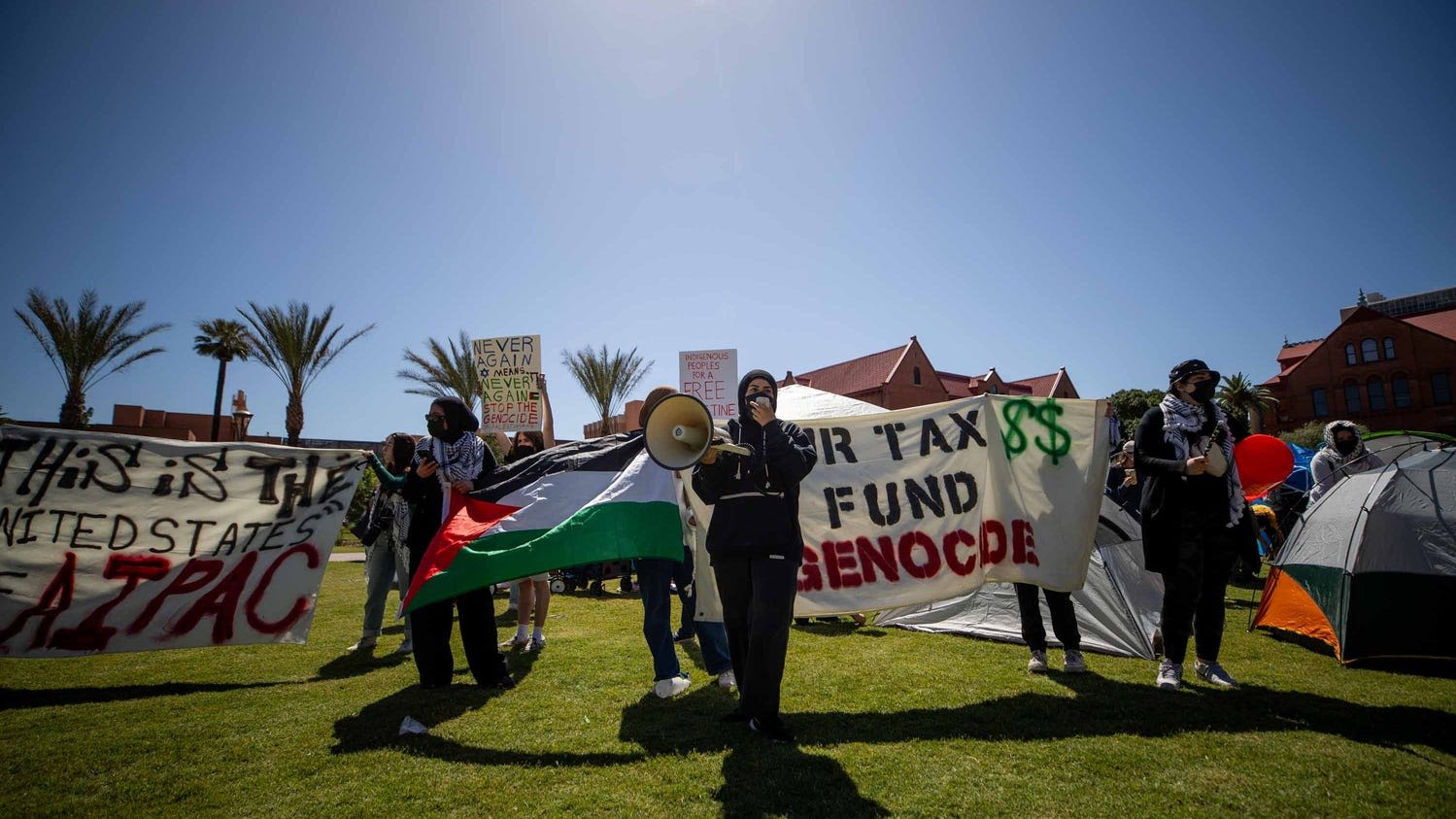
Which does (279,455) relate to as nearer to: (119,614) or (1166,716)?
(119,614)

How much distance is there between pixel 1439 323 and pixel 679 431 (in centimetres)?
6987

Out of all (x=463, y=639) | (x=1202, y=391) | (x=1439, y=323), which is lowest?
(x=463, y=639)

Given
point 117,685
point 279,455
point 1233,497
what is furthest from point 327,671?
point 1233,497

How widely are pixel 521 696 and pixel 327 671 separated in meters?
1.99

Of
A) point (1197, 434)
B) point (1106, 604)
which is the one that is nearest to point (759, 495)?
point (1197, 434)

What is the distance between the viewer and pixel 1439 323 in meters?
48.1

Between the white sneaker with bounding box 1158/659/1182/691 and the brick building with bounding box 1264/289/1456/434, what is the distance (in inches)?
2242

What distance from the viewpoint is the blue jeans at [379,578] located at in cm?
591

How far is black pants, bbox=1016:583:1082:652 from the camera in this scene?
4.71 meters

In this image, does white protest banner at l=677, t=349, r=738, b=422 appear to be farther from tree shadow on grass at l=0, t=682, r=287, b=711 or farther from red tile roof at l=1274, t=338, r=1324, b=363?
red tile roof at l=1274, t=338, r=1324, b=363

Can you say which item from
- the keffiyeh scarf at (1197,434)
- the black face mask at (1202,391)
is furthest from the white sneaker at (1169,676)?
the black face mask at (1202,391)

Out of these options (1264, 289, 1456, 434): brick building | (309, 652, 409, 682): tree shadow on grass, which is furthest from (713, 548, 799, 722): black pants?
(1264, 289, 1456, 434): brick building

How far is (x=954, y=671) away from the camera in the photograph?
4.73 metres

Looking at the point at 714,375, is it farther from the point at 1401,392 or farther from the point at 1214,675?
the point at 1401,392
